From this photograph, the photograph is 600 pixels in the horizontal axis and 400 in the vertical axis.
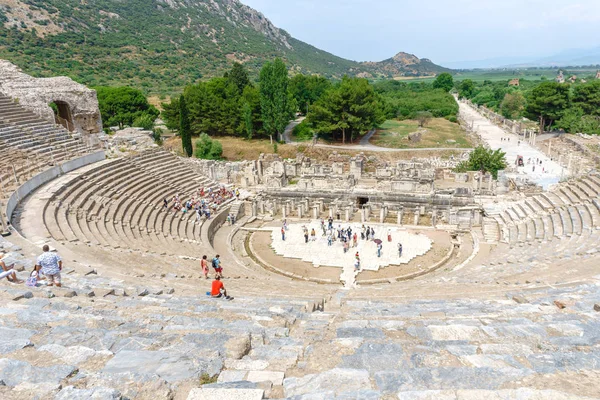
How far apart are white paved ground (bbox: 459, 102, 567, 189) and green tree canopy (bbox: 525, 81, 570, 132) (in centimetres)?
449

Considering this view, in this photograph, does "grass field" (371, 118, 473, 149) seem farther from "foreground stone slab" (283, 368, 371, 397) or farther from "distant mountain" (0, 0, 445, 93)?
"foreground stone slab" (283, 368, 371, 397)

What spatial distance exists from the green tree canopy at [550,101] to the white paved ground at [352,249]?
40.1 metres

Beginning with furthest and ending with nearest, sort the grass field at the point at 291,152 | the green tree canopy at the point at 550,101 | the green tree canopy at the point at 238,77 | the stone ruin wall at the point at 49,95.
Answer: the green tree canopy at the point at 238,77, the green tree canopy at the point at 550,101, the grass field at the point at 291,152, the stone ruin wall at the point at 49,95

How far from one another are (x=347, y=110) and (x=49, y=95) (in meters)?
28.1

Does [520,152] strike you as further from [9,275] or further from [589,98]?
[9,275]

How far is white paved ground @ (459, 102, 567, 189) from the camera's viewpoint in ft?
110

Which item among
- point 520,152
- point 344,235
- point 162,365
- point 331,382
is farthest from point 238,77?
point 331,382

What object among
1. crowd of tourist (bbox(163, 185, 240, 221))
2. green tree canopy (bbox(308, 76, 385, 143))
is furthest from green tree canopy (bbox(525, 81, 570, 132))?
crowd of tourist (bbox(163, 185, 240, 221))

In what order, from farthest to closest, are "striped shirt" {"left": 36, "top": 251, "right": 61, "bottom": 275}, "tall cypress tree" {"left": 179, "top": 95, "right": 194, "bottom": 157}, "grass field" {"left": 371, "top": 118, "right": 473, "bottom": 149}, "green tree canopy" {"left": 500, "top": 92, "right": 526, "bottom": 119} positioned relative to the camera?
"green tree canopy" {"left": 500, "top": 92, "right": 526, "bottom": 119}, "grass field" {"left": 371, "top": 118, "right": 473, "bottom": 149}, "tall cypress tree" {"left": 179, "top": 95, "right": 194, "bottom": 157}, "striped shirt" {"left": 36, "top": 251, "right": 61, "bottom": 275}

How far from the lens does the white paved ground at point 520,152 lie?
33.6 m

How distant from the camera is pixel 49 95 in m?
32.0

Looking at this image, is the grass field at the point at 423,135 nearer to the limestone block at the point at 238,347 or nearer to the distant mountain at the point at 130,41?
the distant mountain at the point at 130,41

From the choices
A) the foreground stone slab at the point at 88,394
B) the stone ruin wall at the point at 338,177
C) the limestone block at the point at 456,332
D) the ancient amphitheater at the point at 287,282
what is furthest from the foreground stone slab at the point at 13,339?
the stone ruin wall at the point at 338,177

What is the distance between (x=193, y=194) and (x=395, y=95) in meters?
62.7
